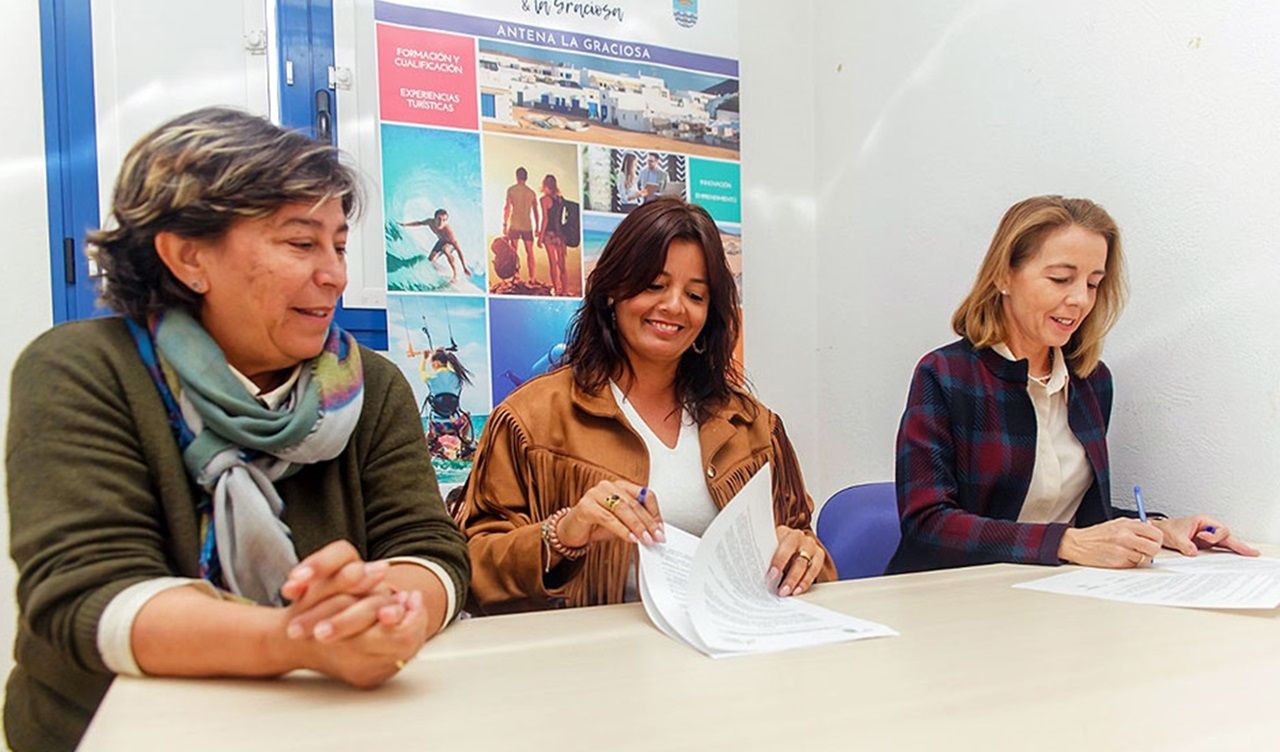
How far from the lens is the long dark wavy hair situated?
145 centimetres

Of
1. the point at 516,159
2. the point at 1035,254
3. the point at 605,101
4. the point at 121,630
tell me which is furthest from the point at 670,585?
the point at 605,101

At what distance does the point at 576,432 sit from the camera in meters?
1.41

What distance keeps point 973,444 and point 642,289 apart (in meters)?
0.66

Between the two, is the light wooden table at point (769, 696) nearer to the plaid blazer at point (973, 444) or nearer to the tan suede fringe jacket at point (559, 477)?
the tan suede fringe jacket at point (559, 477)

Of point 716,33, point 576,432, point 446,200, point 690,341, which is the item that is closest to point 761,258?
point 716,33

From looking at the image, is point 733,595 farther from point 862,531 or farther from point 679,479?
point 862,531

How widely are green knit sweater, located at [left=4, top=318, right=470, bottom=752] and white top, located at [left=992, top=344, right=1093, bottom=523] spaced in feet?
3.63

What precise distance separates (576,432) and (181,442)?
2.12 ft

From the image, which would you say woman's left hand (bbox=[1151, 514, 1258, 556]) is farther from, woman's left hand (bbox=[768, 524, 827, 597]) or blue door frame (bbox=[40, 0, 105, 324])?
blue door frame (bbox=[40, 0, 105, 324])

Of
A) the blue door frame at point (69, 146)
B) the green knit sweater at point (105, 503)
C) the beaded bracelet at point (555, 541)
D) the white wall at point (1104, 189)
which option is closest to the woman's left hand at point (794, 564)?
the beaded bracelet at point (555, 541)

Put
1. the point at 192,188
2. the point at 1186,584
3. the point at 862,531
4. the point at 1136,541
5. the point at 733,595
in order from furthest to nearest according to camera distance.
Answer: the point at 862,531 → the point at 1136,541 → the point at 1186,584 → the point at 733,595 → the point at 192,188

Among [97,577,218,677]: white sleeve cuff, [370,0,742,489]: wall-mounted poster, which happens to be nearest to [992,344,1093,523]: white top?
[370,0,742,489]: wall-mounted poster

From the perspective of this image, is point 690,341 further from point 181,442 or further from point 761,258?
point 761,258

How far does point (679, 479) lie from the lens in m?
1.43
